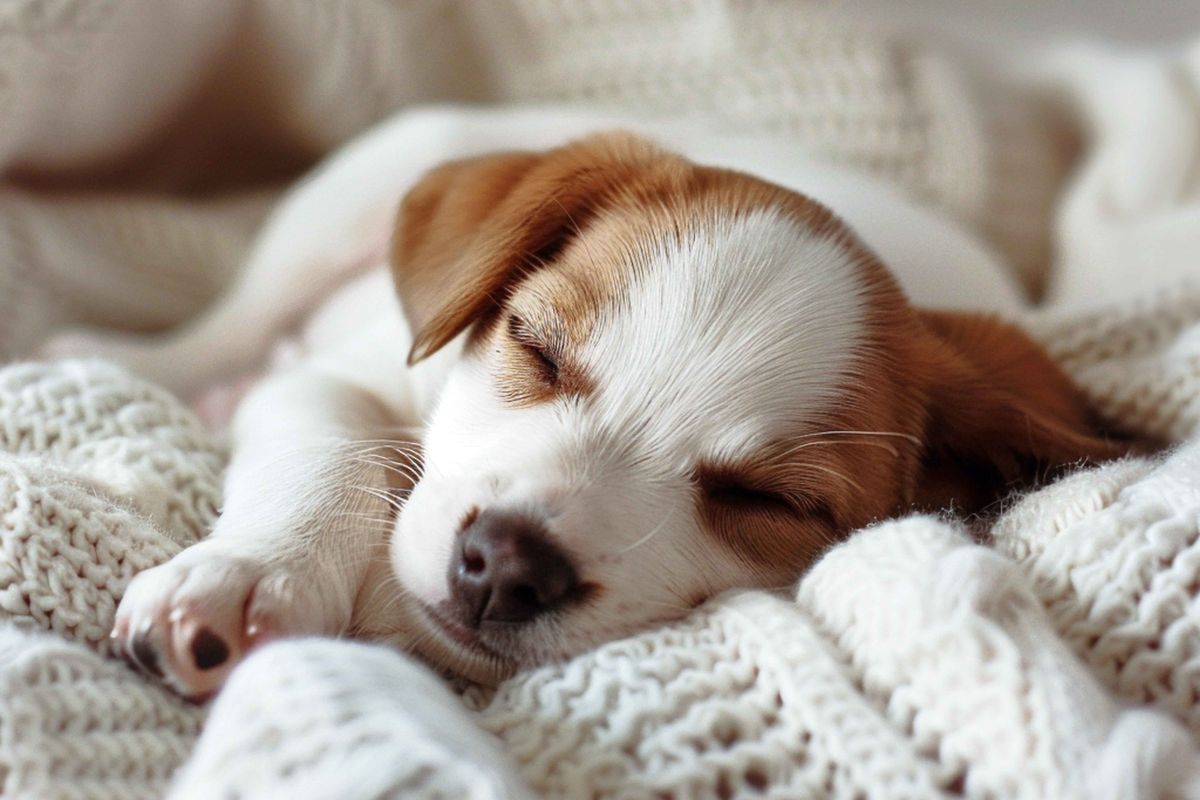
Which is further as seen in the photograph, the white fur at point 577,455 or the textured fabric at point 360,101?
the textured fabric at point 360,101

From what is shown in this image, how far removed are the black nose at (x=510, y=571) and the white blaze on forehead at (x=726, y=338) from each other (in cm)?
18

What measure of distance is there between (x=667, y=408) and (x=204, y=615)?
0.53 meters

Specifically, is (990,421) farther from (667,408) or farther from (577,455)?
(577,455)

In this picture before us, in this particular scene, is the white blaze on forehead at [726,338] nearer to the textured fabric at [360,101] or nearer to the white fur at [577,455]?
the white fur at [577,455]

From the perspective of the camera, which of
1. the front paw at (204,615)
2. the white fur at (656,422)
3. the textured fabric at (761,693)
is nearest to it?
the textured fabric at (761,693)

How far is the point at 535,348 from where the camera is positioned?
135 cm

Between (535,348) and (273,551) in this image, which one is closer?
(273,551)

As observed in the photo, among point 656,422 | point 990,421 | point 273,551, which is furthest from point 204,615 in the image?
point 990,421

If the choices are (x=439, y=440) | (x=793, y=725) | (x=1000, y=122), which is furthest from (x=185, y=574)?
(x=1000, y=122)

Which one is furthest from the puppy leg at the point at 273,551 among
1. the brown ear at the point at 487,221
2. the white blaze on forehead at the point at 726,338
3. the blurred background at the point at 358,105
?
the blurred background at the point at 358,105

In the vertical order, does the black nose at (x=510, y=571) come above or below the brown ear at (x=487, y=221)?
below

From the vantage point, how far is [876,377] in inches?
52.2

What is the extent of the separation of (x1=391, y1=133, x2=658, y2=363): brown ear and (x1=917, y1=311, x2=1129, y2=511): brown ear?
479 millimetres

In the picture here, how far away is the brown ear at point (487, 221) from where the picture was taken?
4.63ft
